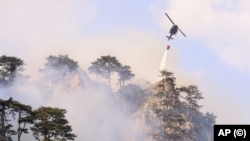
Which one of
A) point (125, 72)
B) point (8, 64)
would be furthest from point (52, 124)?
point (125, 72)

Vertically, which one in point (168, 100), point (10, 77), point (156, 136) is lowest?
point (156, 136)

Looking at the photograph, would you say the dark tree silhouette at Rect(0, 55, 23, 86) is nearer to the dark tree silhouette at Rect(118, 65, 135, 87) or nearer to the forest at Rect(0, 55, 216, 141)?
the forest at Rect(0, 55, 216, 141)

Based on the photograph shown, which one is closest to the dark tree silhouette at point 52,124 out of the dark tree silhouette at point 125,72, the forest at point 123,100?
the forest at point 123,100

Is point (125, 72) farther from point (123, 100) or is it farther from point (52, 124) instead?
point (52, 124)

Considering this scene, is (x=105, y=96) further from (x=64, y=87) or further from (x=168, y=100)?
(x=168, y=100)

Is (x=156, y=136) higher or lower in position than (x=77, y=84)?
lower

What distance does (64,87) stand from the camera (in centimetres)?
11244

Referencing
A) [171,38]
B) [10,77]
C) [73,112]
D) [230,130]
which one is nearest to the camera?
[230,130]

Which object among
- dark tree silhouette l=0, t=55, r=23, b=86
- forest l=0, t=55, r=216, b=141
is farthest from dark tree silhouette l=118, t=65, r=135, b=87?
dark tree silhouette l=0, t=55, r=23, b=86

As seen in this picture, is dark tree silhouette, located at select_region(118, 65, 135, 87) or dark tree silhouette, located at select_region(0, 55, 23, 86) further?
dark tree silhouette, located at select_region(118, 65, 135, 87)

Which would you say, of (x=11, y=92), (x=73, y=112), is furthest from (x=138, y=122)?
(x=11, y=92)

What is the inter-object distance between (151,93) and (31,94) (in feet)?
108

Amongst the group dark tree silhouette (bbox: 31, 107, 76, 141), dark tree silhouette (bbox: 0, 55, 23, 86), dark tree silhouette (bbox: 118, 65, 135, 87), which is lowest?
dark tree silhouette (bbox: 31, 107, 76, 141)

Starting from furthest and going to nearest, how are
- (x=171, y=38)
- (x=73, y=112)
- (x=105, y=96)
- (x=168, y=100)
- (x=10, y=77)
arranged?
(x=105, y=96) < (x=73, y=112) < (x=10, y=77) < (x=168, y=100) < (x=171, y=38)
